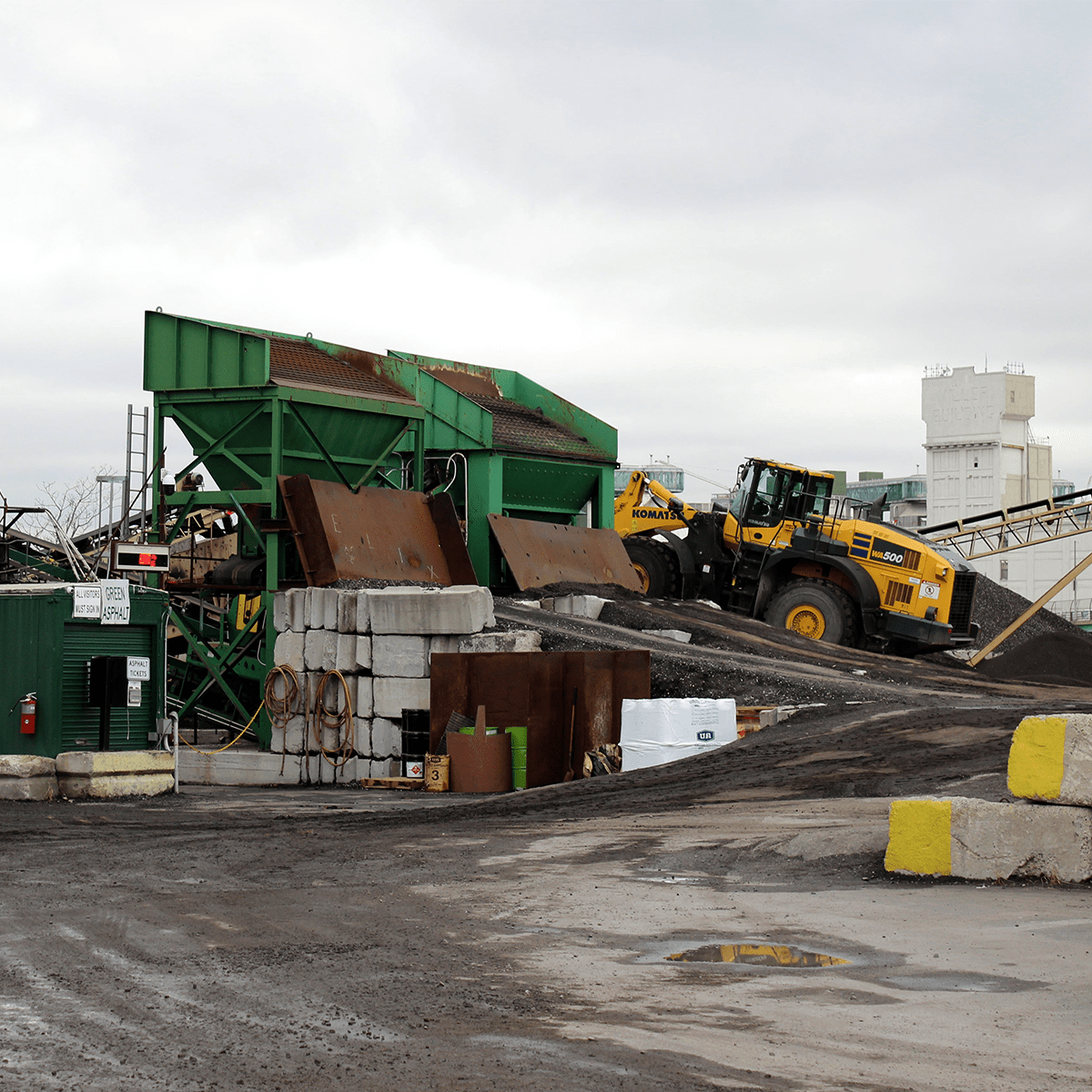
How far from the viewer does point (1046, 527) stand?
114 ft

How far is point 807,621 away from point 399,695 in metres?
10.0

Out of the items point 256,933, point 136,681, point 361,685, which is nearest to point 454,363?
point 361,685

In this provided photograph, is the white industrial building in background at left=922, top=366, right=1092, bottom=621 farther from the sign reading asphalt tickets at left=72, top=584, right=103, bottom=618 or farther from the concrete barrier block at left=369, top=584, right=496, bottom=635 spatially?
the sign reading asphalt tickets at left=72, top=584, right=103, bottom=618

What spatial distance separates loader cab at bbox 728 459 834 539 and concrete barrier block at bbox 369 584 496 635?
897cm

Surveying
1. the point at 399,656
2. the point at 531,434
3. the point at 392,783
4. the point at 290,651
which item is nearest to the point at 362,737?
the point at 392,783

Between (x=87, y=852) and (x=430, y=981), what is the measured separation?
19.3ft

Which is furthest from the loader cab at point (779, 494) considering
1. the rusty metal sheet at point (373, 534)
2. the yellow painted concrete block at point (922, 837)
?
the yellow painted concrete block at point (922, 837)

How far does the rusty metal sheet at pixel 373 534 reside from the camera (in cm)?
2191

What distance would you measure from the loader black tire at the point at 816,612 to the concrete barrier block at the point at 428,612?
810 cm

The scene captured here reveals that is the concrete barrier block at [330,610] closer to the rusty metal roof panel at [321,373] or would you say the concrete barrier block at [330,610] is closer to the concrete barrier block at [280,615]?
the concrete barrier block at [280,615]

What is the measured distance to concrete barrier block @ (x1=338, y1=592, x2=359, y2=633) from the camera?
67.1 feet

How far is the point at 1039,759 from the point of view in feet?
29.5

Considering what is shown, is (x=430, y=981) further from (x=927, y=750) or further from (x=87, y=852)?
(x=927, y=750)

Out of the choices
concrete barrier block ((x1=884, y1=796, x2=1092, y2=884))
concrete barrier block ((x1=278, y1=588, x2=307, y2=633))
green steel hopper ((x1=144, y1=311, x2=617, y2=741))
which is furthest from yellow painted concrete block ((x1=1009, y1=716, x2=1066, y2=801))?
green steel hopper ((x1=144, y1=311, x2=617, y2=741))
